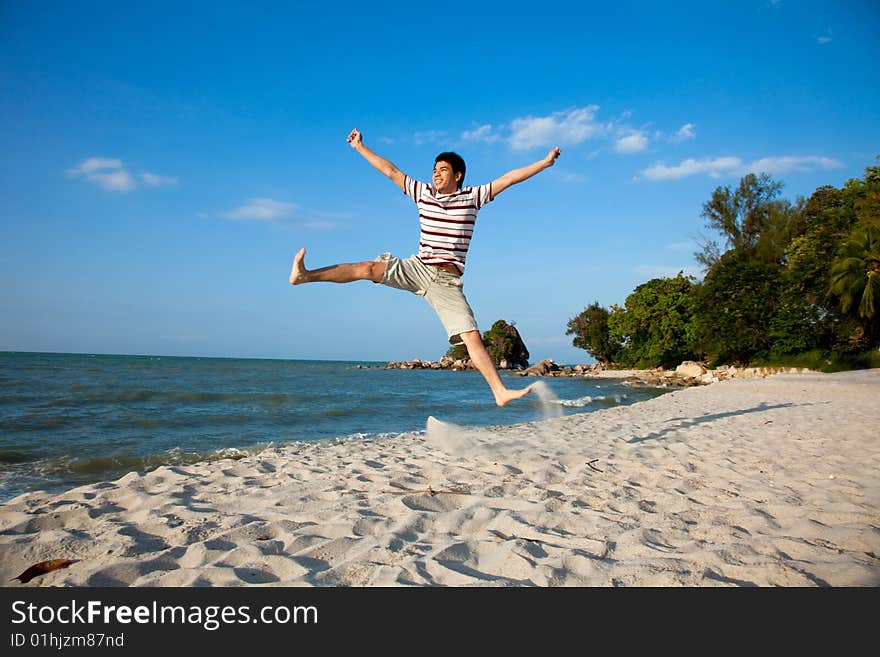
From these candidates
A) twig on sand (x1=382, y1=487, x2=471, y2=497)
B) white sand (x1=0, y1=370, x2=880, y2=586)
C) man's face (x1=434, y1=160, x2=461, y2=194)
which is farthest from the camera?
man's face (x1=434, y1=160, x2=461, y2=194)

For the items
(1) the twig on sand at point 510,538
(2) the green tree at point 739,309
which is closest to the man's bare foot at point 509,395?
(1) the twig on sand at point 510,538

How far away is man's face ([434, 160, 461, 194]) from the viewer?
3822mm

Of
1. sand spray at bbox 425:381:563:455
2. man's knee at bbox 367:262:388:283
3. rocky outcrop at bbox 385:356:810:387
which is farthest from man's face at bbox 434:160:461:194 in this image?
rocky outcrop at bbox 385:356:810:387

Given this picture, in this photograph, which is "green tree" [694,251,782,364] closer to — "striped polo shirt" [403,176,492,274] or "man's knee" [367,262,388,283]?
"striped polo shirt" [403,176,492,274]

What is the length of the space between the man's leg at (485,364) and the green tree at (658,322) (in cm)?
3517

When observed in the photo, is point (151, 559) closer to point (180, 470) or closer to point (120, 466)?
point (180, 470)

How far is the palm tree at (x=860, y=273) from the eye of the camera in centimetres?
2128

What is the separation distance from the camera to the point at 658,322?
128 ft

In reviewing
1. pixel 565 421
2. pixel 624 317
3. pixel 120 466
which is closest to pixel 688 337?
pixel 624 317

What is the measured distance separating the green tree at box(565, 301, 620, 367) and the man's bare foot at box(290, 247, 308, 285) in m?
45.2

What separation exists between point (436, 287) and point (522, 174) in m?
1.02

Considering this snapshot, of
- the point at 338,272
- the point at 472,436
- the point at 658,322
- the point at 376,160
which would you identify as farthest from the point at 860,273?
the point at 338,272

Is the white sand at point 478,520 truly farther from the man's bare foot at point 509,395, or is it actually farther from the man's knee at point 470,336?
the man's knee at point 470,336

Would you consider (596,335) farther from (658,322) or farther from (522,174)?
(522,174)
